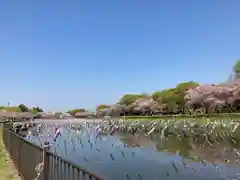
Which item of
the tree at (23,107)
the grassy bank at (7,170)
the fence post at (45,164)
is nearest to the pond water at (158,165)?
A: the grassy bank at (7,170)

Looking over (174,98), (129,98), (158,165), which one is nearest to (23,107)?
(129,98)

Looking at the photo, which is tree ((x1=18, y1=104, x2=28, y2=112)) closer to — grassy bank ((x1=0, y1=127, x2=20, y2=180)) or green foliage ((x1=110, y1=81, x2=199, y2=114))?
green foliage ((x1=110, y1=81, x2=199, y2=114))

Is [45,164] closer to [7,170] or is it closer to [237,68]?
[7,170]

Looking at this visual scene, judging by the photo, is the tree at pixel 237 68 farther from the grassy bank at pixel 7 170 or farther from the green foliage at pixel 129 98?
the grassy bank at pixel 7 170

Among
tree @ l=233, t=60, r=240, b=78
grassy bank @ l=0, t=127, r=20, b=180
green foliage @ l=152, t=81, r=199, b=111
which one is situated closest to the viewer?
grassy bank @ l=0, t=127, r=20, b=180

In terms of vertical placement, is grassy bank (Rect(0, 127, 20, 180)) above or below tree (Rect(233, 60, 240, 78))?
below

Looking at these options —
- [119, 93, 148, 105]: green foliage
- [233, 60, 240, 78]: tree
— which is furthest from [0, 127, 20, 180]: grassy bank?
[119, 93, 148, 105]: green foliage

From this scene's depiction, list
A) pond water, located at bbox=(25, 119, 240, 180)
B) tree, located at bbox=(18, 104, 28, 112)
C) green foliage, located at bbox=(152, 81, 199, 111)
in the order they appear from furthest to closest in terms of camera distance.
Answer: tree, located at bbox=(18, 104, 28, 112) → green foliage, located at bbox=(152, 81, 199, 111) → pond water, located at bbox=(25, 119, 240, 180)

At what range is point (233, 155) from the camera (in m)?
12.7

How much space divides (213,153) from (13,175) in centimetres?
941

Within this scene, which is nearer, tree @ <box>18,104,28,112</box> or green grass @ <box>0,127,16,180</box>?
green grass @ <box>0,127,16,180</box>

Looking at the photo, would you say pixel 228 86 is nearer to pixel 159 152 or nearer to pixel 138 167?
pixel 159 152

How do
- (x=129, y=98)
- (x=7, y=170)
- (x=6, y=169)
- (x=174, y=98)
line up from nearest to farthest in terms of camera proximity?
(x=7, y=170)
(x=6, y=169)
(x=174, y=98)
(x=129, y=98)

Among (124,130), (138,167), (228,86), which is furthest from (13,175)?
(228,86)
